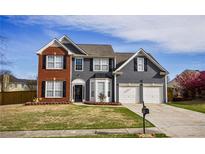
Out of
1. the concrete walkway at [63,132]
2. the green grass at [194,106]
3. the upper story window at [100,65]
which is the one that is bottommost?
the concrete walkway at [63,132]

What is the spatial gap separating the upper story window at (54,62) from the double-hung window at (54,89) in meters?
1.46

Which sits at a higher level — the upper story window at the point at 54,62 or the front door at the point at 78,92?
the upper story window at the point at 54,62

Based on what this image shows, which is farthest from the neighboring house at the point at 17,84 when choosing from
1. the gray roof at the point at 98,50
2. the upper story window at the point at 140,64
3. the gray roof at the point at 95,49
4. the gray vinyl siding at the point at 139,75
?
the upper story window at the point at 140,64

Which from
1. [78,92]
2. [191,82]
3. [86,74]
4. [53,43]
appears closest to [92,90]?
[78,92]

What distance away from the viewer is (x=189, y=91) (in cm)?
2495

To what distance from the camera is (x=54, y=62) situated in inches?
784

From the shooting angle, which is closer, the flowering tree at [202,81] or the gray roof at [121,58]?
the gray roof at [121,58]

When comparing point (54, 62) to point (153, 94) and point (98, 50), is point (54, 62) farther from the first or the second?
point (153, 94)

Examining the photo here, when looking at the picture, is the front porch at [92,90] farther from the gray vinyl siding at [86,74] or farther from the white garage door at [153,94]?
the white garage door at [153,94]

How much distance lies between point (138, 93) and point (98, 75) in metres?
4.19

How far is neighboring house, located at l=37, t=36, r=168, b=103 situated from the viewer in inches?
784

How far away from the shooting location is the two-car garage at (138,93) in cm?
2084
